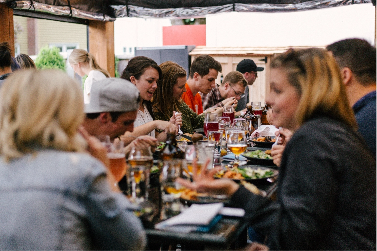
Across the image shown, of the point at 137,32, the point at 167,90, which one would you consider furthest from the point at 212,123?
the point at 137,32

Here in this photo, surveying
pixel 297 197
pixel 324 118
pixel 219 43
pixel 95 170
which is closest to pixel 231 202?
pixel 297 197

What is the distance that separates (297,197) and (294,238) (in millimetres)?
134

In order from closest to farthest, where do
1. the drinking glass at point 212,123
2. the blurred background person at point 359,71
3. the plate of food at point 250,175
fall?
the plate of food at point 250,175 → the blurred background person at point 359,71 → the drinking glass at point 212,123

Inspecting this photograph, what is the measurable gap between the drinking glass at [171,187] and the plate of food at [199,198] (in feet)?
0.12

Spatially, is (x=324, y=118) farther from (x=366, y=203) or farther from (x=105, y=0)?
(x=105, y=0)

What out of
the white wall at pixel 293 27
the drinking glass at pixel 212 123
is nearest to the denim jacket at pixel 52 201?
the drinking glass at pixel 212 123

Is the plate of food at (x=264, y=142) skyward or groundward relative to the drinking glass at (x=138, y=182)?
groundward

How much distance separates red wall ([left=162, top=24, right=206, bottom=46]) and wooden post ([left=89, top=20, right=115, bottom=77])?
6421 millimetres

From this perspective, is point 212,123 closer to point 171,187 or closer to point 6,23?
point 171,187

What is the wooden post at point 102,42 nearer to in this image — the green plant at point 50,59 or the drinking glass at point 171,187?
the green plant at point 50,59

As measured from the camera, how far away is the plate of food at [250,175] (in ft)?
6.31

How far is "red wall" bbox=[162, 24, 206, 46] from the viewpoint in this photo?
1232 cm

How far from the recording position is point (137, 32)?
14570 mm

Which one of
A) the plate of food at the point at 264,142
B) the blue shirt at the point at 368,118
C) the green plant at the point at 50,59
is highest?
the green plant at the point at 50,59
